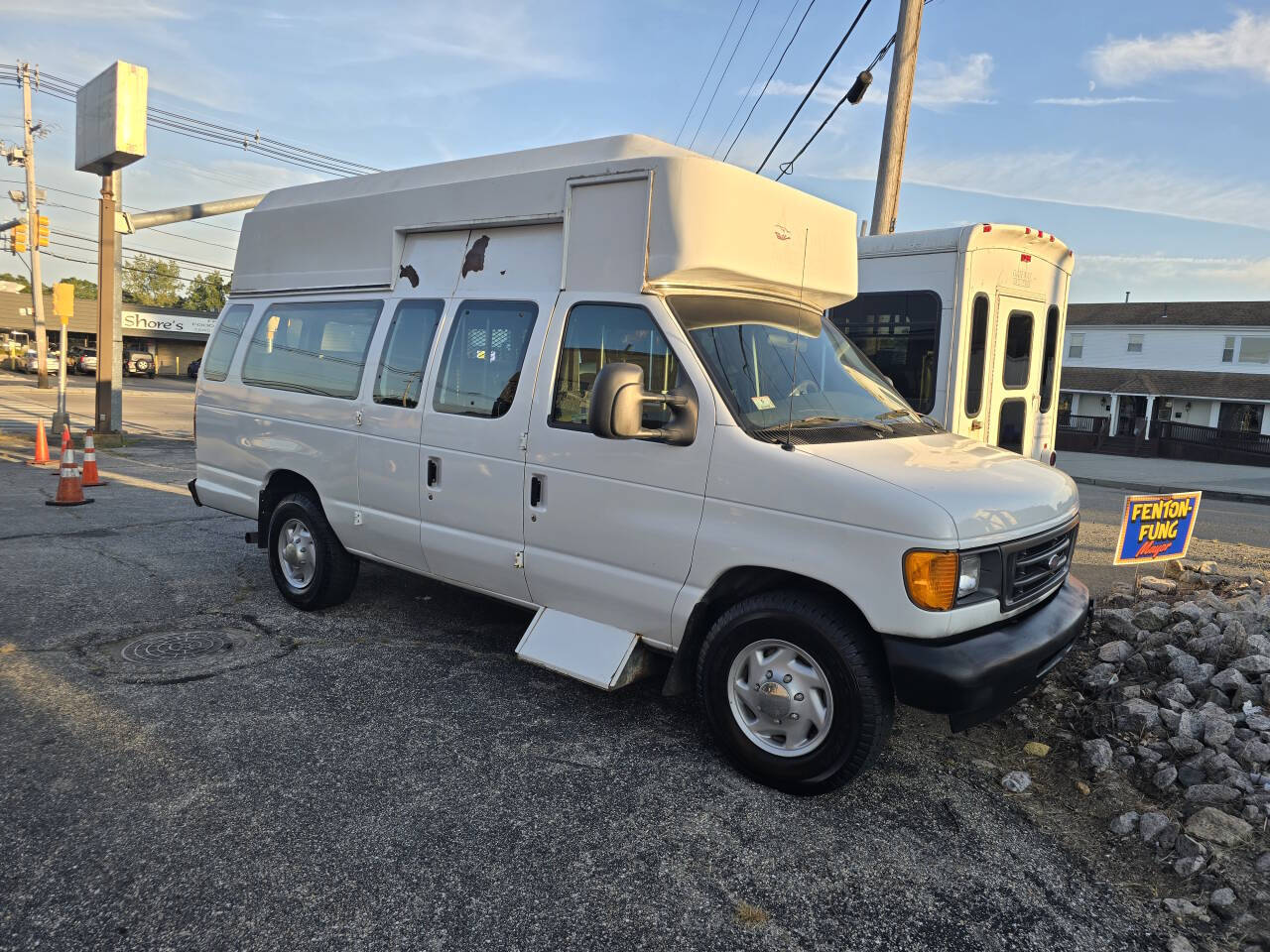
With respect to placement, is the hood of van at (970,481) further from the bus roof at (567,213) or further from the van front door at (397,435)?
the van front door at (397,435)

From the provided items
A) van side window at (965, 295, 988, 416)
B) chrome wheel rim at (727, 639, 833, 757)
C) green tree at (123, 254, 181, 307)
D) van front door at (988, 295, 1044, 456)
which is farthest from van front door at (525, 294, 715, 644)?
green tree at (123, 254, 181, 307)

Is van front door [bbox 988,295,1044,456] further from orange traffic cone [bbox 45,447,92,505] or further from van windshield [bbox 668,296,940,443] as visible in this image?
orange traffic cone [bbox 45,447,92,505]

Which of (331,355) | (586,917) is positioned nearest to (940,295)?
(331,355)

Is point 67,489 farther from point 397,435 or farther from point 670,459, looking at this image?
point 670,459

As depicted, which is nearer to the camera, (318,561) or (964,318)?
(318,561)

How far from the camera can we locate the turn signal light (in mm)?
3104

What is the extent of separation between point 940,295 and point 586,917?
675 cm

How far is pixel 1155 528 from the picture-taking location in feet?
18.6

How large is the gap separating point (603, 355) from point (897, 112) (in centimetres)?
883

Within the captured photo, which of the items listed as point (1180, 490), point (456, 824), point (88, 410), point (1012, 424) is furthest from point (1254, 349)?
point (88, 410)

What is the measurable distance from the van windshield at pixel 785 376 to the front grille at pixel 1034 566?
832 millimetres

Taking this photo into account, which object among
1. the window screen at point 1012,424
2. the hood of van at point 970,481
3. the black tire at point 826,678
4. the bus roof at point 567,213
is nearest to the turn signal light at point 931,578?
the hood of van at point 970,481

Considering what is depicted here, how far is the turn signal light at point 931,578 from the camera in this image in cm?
310

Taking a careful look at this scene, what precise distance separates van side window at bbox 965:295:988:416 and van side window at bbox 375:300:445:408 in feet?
17.7
